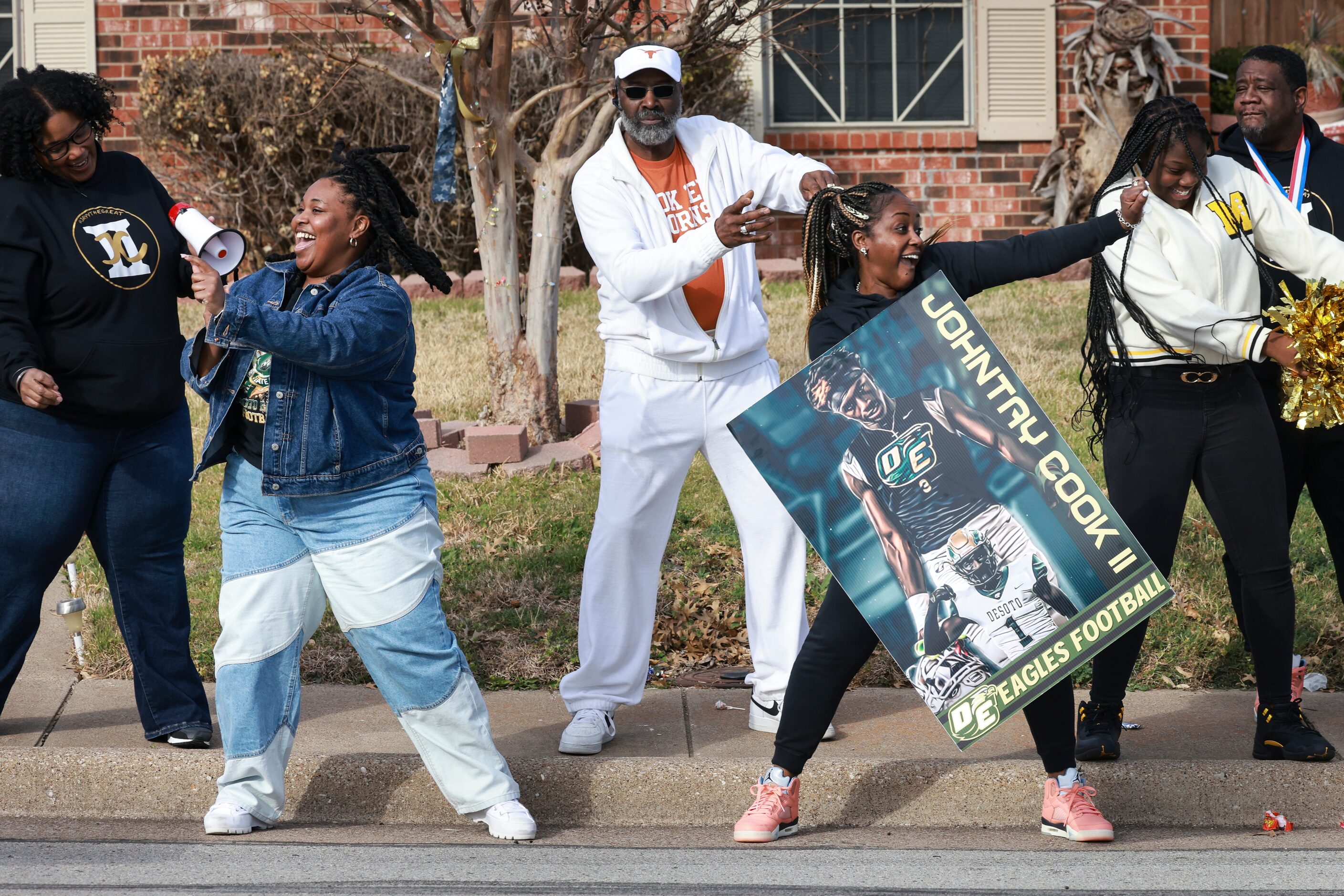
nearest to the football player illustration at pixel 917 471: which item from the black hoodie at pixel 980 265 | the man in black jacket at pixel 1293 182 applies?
the black hoodie at pixel 980 265

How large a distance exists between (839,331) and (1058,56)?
10.3 metres

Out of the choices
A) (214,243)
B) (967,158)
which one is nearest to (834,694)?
(214,243)

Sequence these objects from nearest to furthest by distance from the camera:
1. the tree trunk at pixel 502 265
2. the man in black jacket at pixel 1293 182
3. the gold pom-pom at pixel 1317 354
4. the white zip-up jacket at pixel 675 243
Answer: the gold pom-pom at pixel 1317 354 → the white zip-up jacket at pixel 675 243 → the man in black jacket at pixel 1293 182 → the tree trunk at pixel 502 265

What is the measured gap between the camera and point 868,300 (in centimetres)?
393

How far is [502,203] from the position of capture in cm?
753

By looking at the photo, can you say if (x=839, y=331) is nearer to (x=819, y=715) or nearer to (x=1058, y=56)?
(x=819, y=715)

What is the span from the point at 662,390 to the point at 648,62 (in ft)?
3.17

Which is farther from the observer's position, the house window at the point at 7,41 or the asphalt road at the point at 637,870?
the house window at the point at 7,41

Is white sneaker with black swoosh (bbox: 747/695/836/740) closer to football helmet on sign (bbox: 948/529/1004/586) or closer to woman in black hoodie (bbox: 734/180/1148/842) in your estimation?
woman in black hoodie (bbox: 734/180/1148/842)

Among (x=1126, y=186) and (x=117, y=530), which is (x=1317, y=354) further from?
(x=117, y=530)

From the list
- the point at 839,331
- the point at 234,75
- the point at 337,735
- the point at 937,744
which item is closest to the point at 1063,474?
the point at 839,331

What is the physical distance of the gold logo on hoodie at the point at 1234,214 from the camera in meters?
4.26

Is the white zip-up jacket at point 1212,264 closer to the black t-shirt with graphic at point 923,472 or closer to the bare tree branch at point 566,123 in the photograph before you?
the black t-shirt with graphic at point 923,472

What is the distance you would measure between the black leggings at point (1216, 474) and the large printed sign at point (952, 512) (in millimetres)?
531
